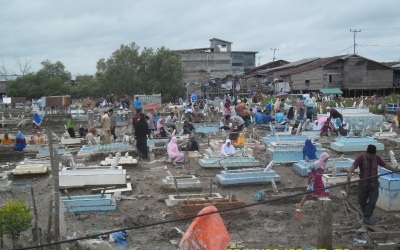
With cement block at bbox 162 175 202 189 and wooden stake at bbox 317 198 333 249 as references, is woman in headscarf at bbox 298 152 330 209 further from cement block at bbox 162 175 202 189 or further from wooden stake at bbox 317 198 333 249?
cement block at bbox 162 175 202 189

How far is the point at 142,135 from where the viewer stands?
1454 cm

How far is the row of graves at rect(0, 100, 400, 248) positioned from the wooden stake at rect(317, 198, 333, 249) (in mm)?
1892

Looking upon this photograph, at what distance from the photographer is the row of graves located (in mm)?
8906

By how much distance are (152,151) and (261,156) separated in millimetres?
3937

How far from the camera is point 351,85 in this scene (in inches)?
1650

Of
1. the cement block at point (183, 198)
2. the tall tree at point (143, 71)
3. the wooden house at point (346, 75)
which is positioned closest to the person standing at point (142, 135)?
the cement block at point (183, 198)

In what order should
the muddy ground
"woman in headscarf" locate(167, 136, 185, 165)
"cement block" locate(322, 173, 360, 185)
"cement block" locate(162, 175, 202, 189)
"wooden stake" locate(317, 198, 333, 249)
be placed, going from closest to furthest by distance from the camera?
Result: "wooden stake" locate(317, 198, 333, 249)
the muddy ground
"cement block" locate(322, 173, 360, 185)
"cement block" locate(162, 175, 202, 189)
"woman in headscarf" locate(167, 136, 185, 165)

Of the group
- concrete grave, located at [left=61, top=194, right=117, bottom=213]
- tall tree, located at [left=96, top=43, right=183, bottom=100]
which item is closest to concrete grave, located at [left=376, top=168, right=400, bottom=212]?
concrete grave, located at [left=61, top=194, right=117, bottom=213]

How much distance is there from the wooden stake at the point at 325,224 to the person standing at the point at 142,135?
8.62m

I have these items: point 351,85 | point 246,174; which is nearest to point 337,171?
point 246,174

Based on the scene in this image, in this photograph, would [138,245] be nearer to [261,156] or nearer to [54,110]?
[261,156]

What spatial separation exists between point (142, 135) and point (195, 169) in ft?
8.07

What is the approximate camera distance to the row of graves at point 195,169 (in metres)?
8.91

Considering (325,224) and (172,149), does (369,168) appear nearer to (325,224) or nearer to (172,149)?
(325,224)
